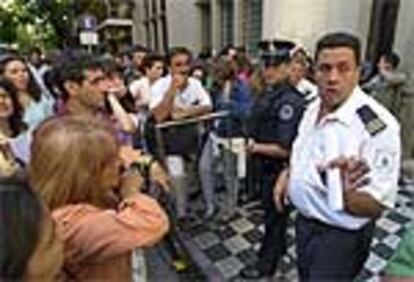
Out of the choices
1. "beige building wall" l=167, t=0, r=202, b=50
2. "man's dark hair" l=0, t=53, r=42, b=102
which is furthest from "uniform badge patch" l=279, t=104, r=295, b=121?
"beige building wall" l=167, t=0, r=202, b=50

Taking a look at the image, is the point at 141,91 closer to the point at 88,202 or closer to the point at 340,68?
→ the point at 340,68

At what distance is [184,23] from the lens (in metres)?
20.5

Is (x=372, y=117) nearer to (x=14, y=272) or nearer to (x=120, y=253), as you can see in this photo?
(x=120, y=253)

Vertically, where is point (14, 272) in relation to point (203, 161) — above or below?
above

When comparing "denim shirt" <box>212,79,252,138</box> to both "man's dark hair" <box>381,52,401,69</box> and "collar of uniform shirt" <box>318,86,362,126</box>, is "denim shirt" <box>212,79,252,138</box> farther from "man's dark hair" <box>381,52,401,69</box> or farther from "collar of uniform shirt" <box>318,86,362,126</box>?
"collar of uniform shirt" <box>318,86,362,126</box>

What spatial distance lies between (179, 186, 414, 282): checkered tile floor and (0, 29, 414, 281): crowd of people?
181mm

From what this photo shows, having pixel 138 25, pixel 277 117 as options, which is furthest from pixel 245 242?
pixel 138 25

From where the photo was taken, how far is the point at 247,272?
4465 millimetres

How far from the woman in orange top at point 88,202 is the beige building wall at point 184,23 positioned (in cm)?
1734

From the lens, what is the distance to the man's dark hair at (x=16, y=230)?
139cm

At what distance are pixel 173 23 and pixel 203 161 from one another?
1654 centimetres

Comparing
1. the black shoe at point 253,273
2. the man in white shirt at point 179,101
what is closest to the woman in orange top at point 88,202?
the black shoe at point 253,273

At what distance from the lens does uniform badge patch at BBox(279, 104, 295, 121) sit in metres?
3.98

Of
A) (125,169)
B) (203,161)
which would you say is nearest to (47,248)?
(125,169)
